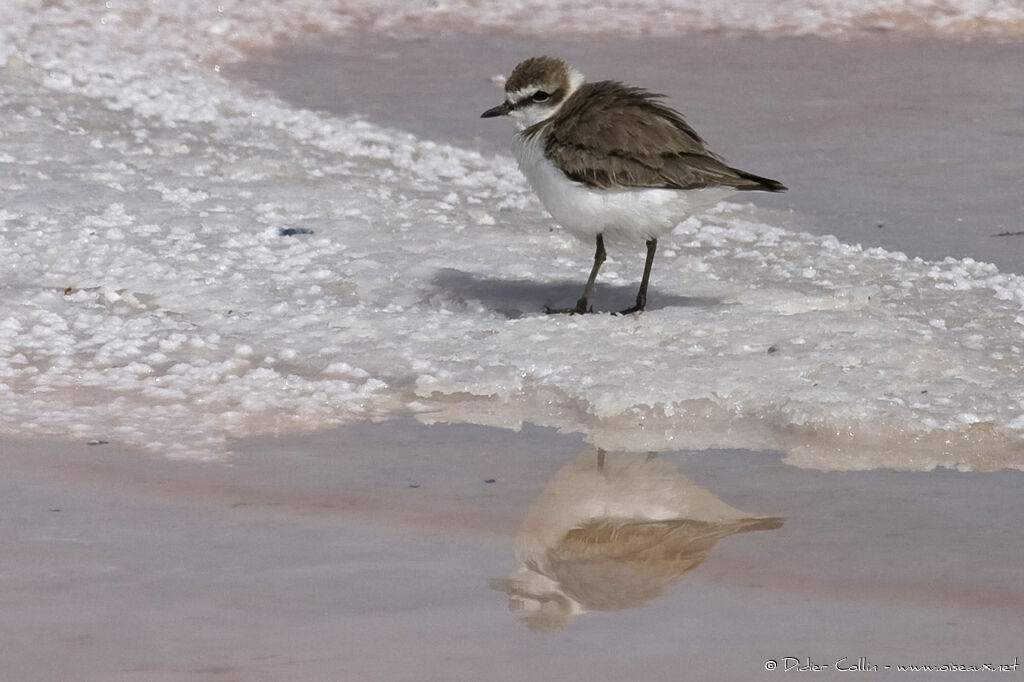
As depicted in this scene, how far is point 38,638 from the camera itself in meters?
3.41

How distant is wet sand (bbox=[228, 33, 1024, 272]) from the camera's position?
8.38 m

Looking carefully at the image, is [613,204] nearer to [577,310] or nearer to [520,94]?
[577,310]

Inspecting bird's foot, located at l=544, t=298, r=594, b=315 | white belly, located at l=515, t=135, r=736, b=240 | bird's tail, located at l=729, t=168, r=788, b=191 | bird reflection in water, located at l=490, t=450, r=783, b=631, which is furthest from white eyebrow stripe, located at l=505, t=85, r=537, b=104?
bird reflection in water, located at l=490, t=450, r=783, b=631

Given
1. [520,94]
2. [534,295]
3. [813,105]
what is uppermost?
[520,94]

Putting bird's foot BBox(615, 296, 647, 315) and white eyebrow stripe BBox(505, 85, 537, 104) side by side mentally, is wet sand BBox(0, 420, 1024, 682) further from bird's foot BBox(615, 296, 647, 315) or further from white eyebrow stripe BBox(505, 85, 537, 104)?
white eyebrow stripe BBox(505, 85, 537, 104)

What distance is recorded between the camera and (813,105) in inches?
421

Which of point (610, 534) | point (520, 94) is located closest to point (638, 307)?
point (520, 94)

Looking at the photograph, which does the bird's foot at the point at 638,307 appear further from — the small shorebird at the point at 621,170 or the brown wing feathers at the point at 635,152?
the brown wing feathers at the point at 635,152

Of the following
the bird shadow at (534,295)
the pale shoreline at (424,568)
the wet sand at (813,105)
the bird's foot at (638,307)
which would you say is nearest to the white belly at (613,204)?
the bird's foot at (638,307)

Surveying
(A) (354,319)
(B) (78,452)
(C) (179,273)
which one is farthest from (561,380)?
(C) (179,273)

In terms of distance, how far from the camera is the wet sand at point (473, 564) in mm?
3350

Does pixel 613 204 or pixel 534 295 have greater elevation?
pixel 613 204

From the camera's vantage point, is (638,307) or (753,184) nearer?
(753,184)

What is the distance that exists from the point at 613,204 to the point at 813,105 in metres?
5.00
